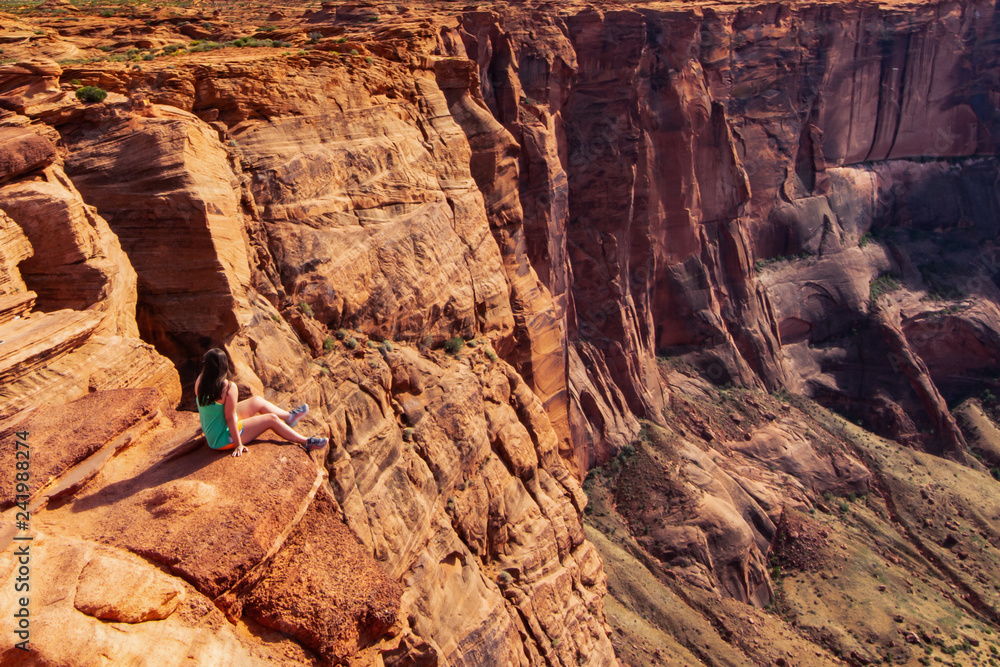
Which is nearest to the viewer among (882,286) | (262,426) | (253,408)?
(262,426)

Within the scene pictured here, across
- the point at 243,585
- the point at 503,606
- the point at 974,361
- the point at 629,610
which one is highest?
the point at 243,585

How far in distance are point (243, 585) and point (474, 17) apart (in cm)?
3391

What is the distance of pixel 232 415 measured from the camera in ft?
31.9

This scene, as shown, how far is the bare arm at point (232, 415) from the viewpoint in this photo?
965cm

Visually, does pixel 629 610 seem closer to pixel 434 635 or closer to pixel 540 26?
pixel 434 635

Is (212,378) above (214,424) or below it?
above

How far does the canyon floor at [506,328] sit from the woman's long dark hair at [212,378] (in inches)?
31.5

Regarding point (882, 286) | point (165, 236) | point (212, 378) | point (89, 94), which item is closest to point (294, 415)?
point (212, 378)

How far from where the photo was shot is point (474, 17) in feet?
121

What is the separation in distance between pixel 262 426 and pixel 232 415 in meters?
0.57

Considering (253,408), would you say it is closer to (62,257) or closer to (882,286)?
Result: (62,257)

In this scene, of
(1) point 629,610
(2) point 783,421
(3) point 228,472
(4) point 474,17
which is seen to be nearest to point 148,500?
(3) point 228,472

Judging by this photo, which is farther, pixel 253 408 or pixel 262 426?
pixel 253 408

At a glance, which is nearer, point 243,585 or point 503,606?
point 243,585
